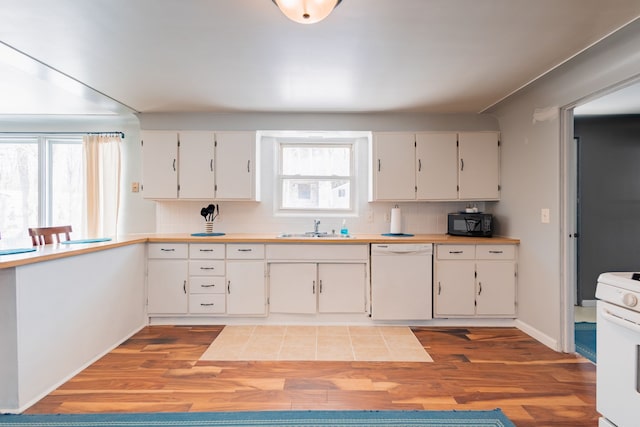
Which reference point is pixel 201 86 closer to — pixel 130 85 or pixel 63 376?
pixel 130 85

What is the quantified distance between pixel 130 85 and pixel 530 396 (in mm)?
3903

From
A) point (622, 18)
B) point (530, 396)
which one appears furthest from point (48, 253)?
point (622, 18)

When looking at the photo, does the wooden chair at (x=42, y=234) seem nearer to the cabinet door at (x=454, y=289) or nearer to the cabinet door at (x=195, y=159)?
the cabinet door at (x=195, y=159)

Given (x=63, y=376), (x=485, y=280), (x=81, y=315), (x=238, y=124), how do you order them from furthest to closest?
(x=238, y=124) → (x=485, y=280) → (x=81, y=315) → (x=63, y=376)

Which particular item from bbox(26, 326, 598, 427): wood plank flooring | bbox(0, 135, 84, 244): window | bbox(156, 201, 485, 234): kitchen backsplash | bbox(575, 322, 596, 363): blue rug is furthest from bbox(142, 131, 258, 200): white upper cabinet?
bbox(575, 322, 596, 363): blue rug

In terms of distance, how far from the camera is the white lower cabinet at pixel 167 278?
3236mm

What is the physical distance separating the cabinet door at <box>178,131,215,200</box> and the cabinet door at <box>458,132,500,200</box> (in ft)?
9.14

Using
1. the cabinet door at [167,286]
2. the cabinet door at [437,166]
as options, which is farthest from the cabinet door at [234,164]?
the cabinet door at [437,166]

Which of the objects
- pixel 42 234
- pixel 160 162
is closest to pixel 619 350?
pixel 160 162

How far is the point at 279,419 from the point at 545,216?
107 inches

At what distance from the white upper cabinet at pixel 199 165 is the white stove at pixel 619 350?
3.02 metres

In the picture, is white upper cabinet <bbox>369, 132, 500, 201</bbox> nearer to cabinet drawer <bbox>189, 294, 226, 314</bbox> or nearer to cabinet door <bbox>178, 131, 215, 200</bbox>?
cabinet door <bbox>178, 131, 215, 200</bbox>

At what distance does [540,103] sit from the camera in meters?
2.88

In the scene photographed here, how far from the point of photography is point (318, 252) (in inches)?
128
